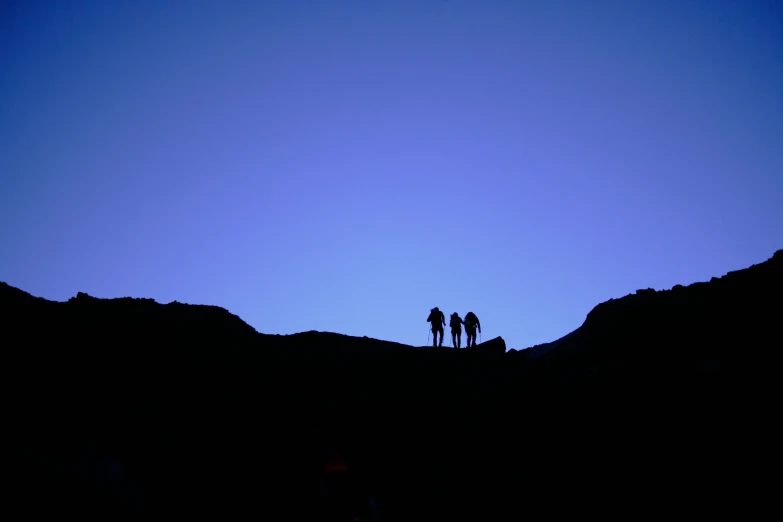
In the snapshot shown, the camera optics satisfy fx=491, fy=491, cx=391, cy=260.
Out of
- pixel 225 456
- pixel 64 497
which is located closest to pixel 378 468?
pixel 225 456

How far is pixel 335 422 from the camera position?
16266mm

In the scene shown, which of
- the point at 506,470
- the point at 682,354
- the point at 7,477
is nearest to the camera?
the point at 7,477

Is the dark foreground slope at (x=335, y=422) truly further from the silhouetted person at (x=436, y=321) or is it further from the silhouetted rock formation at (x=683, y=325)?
the silhouetted person at (x=436, y=321)

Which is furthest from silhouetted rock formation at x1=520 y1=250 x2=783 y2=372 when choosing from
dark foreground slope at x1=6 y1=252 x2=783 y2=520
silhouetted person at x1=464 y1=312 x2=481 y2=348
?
silhouetted person at x1=464 y1=312 x2=481 y2=348

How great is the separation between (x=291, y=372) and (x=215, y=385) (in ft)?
11.8

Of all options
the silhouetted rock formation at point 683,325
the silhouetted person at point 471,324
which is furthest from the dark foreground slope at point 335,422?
the silhouetted person at point 471,324

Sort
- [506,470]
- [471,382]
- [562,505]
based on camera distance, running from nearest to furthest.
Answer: [562,505]
[506,470]
[471,382]

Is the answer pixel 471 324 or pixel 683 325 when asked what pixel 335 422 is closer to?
pixel 471 324

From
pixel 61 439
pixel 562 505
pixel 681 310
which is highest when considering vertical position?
pixel 681 310

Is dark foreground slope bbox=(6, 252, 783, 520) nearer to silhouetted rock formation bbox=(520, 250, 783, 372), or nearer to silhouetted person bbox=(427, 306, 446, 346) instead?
silhouetted rock formation bbox=(520, 250, 783, 372)

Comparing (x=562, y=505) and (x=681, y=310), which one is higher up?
(x=681, y=310)

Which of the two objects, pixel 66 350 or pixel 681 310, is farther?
pixel 681 310

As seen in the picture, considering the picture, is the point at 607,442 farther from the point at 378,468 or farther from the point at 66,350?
the point at 66,350

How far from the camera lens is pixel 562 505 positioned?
1295 centimetres
